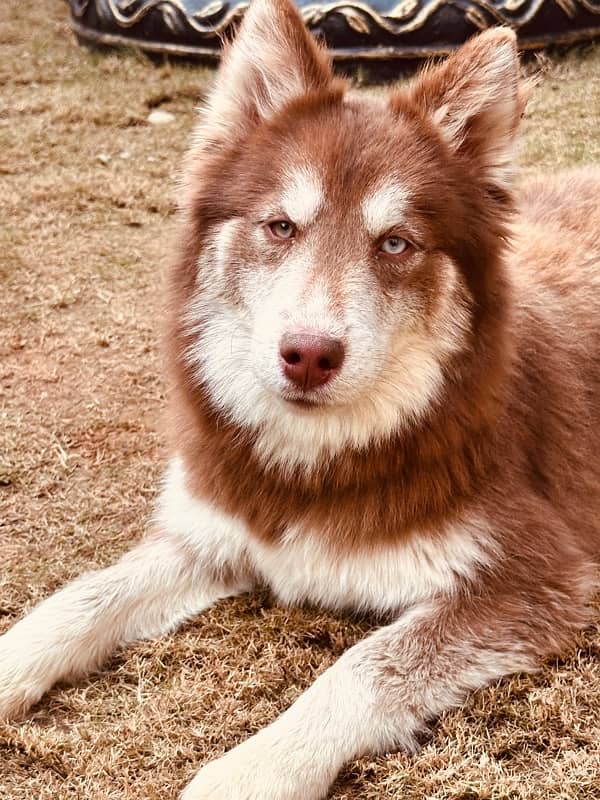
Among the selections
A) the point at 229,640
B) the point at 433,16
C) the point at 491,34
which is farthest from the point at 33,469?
the point at 433,16

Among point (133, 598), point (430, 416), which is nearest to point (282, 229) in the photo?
point (430, 416)

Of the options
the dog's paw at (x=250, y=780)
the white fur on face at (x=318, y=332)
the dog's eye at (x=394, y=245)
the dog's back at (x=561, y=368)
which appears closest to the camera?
the dog's paw at (x=250, y=780)

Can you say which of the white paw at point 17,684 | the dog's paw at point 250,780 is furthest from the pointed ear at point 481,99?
the white paw at point 17,684

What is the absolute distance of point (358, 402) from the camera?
2.79 meters

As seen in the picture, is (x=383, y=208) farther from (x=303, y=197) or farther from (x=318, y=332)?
(x=318, y=332)

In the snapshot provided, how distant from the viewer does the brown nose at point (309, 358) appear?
8.23 feet

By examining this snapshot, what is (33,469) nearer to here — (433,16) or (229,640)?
(229,640)

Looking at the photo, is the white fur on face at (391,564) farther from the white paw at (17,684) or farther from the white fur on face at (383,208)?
the white fur on face at (383,208)

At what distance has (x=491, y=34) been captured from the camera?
275 centimetres

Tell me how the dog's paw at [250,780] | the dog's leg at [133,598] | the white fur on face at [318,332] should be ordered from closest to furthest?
the dog's paw at [250,780], the white fur on face at [318,332], the dog's leg at [133,598]

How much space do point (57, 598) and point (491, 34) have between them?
220cm

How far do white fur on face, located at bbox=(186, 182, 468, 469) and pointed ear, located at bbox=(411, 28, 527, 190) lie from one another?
342 mm

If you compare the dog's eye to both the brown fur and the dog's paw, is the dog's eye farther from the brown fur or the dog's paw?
the dog's paw

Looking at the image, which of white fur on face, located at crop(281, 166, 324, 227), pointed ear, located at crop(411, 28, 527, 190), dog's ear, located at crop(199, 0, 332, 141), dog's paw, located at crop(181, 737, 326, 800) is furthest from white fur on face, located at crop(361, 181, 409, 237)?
dog's paw, located at crop(181, 737, 326, 800)
